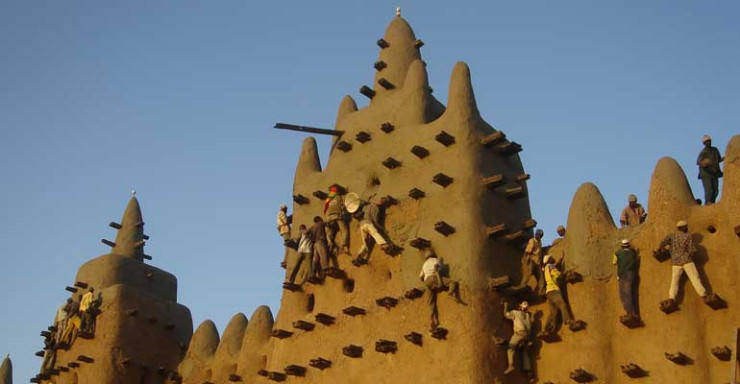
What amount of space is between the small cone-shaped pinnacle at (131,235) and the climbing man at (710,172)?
19.7 m

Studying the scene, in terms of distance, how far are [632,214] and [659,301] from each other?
2.43 meters

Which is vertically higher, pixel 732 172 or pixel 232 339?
pixel 732 172

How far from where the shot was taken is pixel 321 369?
22.5m

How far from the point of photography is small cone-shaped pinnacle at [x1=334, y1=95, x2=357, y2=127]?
2662 cm

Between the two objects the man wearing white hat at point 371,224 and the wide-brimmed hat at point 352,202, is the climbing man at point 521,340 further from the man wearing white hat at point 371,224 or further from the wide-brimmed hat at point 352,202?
the wide-brimmed hat at point 352,202

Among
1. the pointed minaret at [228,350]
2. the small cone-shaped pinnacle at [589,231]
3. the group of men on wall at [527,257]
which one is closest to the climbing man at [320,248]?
the group of men on wall at [527,257]

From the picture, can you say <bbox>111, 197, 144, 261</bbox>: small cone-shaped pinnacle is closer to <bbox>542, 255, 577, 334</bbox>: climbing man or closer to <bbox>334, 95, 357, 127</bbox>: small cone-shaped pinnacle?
<bbox>334, 95, 357, 127</bbox>: small cone-shaped pinnacle

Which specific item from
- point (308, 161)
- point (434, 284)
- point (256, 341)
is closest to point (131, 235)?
point (256, 341)

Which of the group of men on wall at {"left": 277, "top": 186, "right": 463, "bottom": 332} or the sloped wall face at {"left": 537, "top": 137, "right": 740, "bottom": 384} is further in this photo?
the group of men on wall at {"left": 277, "top": 186, "right": 463, "bottom": 332}

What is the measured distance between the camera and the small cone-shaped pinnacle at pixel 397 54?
26.3 m

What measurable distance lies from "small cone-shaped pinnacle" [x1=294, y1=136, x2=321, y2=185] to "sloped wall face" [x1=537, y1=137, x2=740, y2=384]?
7.81 m

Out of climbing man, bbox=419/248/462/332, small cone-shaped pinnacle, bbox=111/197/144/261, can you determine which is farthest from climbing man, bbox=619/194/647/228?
small cone-shaped pinnacle, bbox=111/197/144/261

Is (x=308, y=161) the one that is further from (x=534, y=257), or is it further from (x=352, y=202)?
(x=534, y=257)

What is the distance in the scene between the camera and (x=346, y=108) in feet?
87.9
